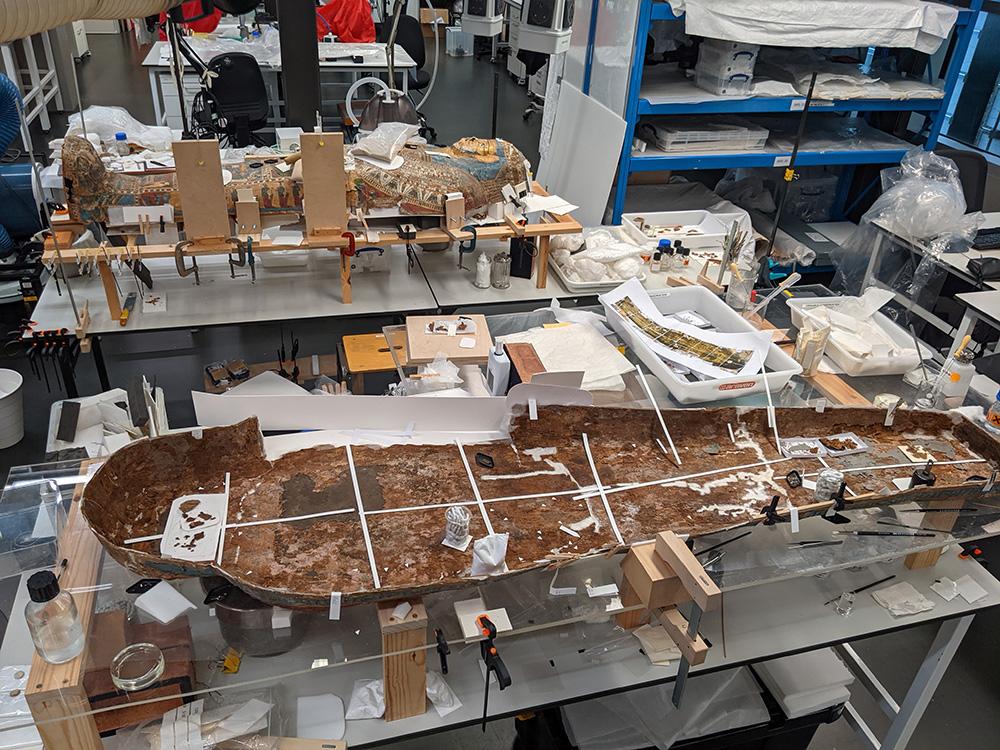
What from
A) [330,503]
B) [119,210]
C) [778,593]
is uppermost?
[119,210]

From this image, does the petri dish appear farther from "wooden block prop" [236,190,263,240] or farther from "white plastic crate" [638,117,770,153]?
"white plastic crate" [638,117,770,153]

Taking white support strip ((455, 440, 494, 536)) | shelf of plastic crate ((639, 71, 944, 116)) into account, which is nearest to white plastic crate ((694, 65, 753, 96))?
shelf of plastic crate ((639, 71, 944, 116))

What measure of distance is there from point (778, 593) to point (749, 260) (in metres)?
1.98

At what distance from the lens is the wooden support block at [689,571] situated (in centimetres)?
145

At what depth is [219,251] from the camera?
9.64ft

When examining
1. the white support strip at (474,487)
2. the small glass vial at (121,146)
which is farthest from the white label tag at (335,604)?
the small glass vial at (121,146)

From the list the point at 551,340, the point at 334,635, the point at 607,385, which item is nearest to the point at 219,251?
the point at 551,340

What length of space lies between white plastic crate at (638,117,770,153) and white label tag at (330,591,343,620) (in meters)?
3.34

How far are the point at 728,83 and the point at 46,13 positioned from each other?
3.56 meters

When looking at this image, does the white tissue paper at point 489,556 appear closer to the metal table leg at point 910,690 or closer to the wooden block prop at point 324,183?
the metal table leg at point 910,690

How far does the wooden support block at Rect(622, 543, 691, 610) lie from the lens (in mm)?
1546

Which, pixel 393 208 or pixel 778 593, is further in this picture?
pixel 393 208

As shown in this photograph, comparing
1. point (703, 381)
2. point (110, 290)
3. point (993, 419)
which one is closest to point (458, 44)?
point (110, 290)

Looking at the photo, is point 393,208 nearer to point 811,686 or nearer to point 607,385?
point 607,385
